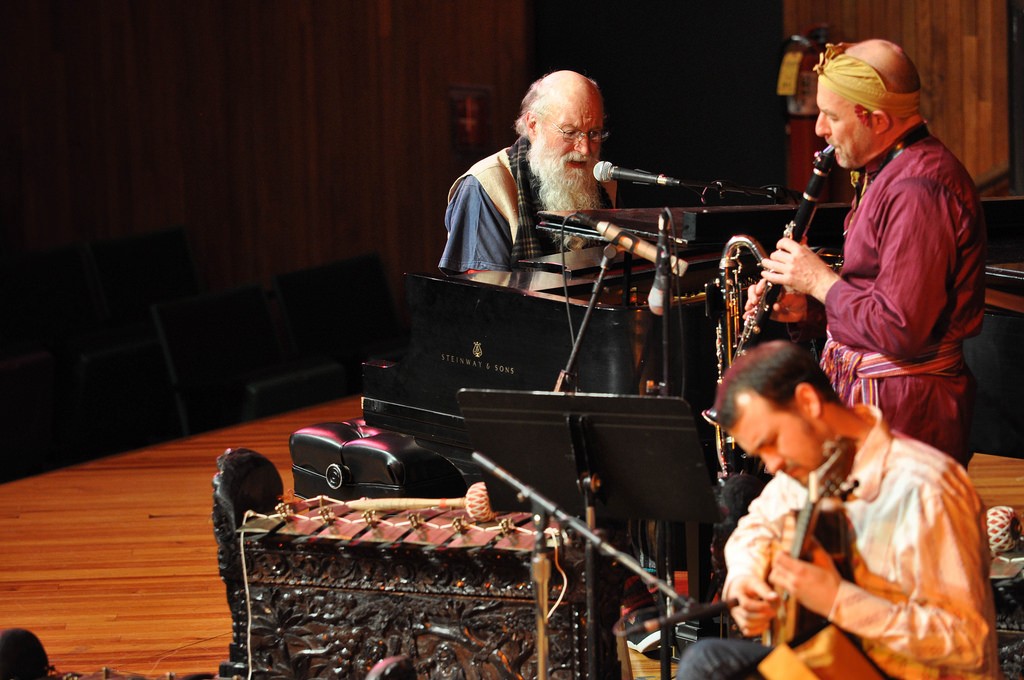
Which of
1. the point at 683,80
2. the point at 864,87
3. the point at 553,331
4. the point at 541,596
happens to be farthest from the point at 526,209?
the point at 683,80

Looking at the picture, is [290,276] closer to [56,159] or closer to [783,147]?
[56,159]

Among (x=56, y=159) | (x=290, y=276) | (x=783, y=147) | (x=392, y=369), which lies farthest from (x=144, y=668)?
(x=783, y=147)

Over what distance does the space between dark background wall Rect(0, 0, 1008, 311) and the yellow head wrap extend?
4.02m

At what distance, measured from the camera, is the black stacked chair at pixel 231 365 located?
5.49 metres

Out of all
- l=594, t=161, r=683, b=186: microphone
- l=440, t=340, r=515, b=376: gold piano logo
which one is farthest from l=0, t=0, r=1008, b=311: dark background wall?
l=594, t=161, r=683, b=186: microphone

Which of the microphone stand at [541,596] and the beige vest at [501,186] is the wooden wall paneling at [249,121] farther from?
the microphone stand at [541,596]

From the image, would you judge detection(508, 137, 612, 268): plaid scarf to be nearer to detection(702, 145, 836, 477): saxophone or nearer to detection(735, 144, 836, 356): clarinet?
detection(702, 145, 836, 477): saxophone

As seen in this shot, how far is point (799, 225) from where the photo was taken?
2.96 metres

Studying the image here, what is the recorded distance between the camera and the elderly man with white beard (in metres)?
4.26

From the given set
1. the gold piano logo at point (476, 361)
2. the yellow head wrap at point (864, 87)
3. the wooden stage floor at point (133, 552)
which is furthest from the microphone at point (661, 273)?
the wooden stage floor at point (133, 552)

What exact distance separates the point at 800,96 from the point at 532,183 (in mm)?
2901

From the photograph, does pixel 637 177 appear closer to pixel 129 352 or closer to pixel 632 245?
pixel 632 245

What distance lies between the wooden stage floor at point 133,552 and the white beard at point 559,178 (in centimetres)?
152

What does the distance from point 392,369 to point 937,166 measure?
180 cm
